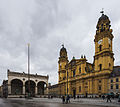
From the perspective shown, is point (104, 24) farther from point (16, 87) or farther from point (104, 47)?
point (16, 87)

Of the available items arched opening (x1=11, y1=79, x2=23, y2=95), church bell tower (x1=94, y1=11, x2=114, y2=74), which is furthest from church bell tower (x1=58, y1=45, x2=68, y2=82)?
church bell tower (x1=94, y1=11, x2=114, y2=74)

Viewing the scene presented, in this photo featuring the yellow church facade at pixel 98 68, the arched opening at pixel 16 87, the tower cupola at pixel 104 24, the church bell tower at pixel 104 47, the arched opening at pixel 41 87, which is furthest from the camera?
the arched opening at pixel 41 87

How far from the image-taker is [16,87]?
70.8 metres

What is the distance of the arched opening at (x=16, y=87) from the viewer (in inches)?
2734

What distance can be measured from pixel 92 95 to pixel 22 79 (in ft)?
114

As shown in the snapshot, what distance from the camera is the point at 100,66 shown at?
5462 cm

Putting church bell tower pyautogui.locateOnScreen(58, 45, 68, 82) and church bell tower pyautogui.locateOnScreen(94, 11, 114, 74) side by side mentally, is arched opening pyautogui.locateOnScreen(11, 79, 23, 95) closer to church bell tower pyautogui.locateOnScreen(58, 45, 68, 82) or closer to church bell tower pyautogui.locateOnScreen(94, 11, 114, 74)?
church bell tower pyautogui.locateOnScreen(58, 45, 68, 82)

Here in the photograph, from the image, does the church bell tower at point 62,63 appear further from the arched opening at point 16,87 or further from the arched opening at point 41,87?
the arched opening at point 16,87

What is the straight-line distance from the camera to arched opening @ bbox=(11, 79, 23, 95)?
228 ft

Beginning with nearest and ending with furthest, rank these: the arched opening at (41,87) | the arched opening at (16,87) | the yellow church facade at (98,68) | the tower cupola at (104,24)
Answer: the yellow church facade at (98,68)
the tower cupola at (104,24)
the arched opening at (16,87)
the arched opening at (41,87)

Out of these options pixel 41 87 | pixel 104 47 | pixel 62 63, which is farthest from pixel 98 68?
pixel 41 87

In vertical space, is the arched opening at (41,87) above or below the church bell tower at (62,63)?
below

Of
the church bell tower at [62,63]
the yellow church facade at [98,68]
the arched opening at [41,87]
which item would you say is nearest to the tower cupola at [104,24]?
the yellow church facade at [98,68]

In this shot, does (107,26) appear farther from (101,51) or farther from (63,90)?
(63,90)
